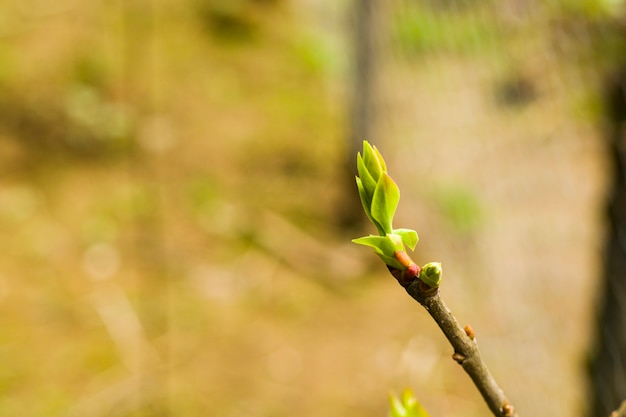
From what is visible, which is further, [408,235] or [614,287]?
[614,287]

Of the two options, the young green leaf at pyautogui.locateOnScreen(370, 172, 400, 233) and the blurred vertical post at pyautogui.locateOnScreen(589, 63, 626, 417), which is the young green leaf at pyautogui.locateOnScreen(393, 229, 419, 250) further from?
the blurred vertical post at pyautogui.locateOnScreen(589, 63, 626, 417)

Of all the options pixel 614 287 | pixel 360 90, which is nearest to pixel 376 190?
pixel 614 287

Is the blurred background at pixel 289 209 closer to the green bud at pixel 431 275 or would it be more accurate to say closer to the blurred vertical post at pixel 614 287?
the blurred vertical post at pixel 614 287

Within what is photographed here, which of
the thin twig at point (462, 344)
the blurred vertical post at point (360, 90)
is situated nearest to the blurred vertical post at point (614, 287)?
the thin twig at point (462, 344)

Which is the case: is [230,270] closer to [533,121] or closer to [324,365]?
[324,365]

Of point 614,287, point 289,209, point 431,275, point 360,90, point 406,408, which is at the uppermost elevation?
point 431,275

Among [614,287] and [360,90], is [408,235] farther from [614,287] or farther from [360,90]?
[360,90]

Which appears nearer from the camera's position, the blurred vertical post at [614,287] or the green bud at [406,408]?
the green bud at [406,408]
